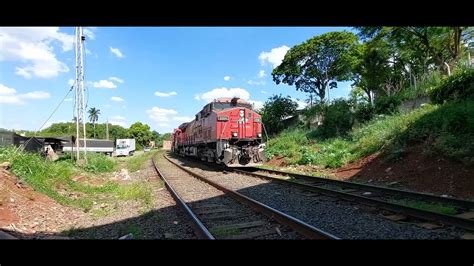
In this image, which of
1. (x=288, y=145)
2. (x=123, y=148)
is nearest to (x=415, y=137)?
(x=288, y=145)

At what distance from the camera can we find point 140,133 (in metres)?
107

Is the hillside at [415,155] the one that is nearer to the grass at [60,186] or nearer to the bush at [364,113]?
the bush at [364,113]

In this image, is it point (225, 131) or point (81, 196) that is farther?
point (225, 131)

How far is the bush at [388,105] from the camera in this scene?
72.8 feet

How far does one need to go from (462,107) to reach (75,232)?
1302 centimetres

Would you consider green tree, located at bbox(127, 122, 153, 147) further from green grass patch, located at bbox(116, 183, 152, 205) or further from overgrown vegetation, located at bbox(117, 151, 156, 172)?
green grass patch, located at bbox(116, 183, 152, 205)

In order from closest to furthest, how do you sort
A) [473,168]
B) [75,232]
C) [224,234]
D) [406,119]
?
[224,234] → [75,232] → [473,168] → [406,119]

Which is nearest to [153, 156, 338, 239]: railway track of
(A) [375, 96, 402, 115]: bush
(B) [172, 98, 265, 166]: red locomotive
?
(B) [172, 98, 265, 166]: red locomotive

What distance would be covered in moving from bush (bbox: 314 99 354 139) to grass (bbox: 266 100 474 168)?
2680 millimetres

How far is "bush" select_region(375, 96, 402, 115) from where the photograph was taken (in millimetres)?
22188

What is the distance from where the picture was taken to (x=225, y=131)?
1780 centimetres

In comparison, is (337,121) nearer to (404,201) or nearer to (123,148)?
(404,201)
